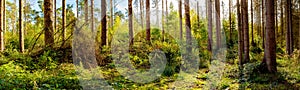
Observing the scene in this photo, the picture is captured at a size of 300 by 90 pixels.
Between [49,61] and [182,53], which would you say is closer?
Answer: [49,61]

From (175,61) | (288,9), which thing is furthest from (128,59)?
(288,9)

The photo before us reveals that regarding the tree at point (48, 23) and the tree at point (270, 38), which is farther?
the tree at point (270, 38)

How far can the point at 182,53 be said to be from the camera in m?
11.1

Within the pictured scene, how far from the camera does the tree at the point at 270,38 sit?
8.50 m

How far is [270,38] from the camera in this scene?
858 centimetres

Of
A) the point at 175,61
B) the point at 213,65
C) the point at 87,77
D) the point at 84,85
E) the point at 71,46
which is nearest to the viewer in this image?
the point at 84,85

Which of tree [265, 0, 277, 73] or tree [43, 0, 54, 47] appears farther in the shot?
tree [265, 0, 277, 73]

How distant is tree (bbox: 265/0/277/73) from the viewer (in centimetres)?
850

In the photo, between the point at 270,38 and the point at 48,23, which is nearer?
the point at 48,23

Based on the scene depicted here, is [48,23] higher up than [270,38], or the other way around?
[48,23]

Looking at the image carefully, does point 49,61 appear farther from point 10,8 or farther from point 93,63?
point 10,8

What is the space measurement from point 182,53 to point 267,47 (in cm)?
332

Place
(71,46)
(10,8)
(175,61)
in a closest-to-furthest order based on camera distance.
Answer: (71,46)
(175,61)
(10,8)

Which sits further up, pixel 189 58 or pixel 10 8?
pixel 10 8
